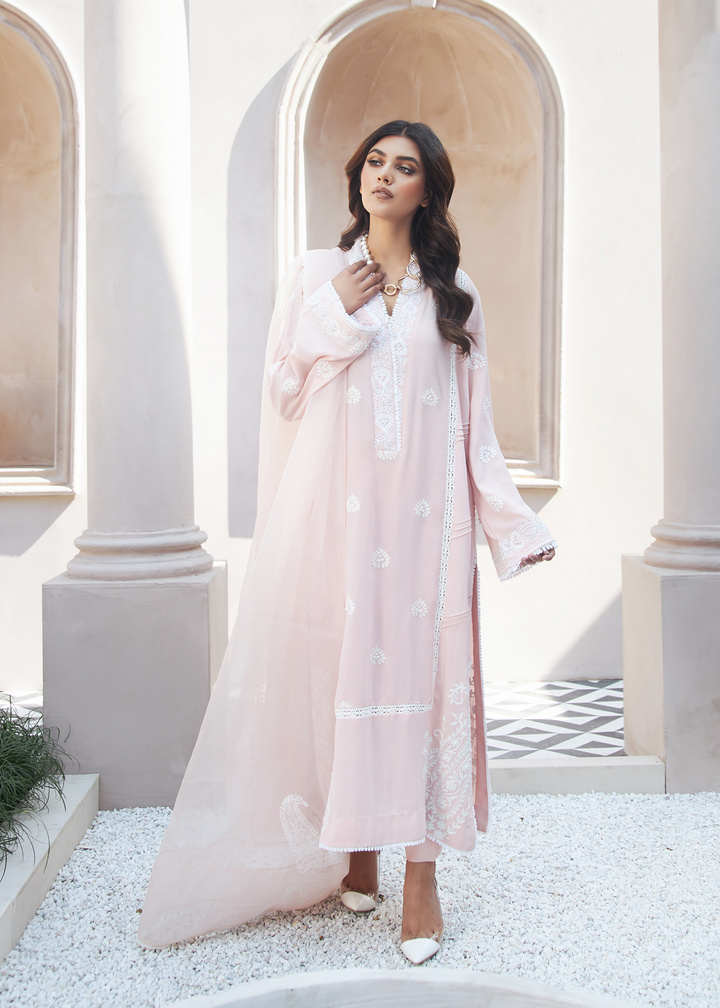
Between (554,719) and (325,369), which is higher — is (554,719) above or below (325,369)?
below

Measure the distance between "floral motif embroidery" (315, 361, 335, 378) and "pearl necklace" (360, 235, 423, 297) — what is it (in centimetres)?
23

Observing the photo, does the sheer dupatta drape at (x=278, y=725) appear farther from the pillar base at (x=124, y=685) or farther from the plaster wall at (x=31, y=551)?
the plaster wall at (x=31, y=551)

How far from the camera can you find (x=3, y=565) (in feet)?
15.2

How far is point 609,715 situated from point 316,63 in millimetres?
3889

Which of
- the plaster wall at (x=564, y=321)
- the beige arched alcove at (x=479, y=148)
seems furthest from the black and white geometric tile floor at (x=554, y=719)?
the beige arched alcove at (x=479, y=148)

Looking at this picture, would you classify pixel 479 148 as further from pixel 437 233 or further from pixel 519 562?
pixel 519 562

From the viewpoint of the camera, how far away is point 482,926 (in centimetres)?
202

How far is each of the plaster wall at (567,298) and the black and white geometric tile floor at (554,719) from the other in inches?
7.5

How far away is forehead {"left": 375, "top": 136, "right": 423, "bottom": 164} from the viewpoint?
75.1 inches

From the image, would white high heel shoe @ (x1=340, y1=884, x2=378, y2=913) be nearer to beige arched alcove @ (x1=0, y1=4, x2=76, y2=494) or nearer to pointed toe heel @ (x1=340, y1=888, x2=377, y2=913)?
pointed toe heel @ (x1=340, y1=888, x2=377, y2=913)

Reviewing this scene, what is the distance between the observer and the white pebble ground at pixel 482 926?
179 cm

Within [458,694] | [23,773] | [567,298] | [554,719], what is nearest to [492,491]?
[458,694]

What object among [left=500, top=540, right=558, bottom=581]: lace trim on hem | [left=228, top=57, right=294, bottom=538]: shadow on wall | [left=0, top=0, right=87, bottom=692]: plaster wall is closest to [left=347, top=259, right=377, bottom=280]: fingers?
[left=500, top=540, right=558, bottom=581]: lace trim on hem

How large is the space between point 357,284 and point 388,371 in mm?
215
